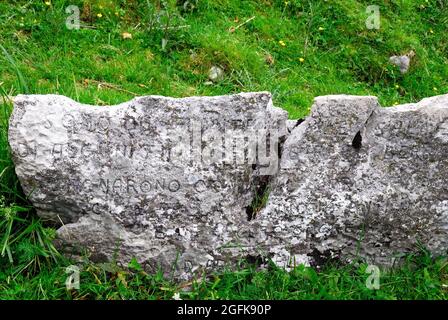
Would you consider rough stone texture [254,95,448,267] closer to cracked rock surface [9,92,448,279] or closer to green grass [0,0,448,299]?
cracked rock surface [9,92,448,279]

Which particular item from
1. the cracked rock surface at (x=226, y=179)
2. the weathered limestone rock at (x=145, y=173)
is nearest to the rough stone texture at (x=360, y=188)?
the cracked rock surface at (x=226, y=179)

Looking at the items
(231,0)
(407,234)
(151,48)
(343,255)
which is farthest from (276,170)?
(231,0)

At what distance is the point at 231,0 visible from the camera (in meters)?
8.38

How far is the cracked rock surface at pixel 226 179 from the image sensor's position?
3.86 metres

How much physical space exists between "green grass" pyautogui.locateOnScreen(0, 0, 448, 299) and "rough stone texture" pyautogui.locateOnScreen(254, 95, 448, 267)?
7.2 inches

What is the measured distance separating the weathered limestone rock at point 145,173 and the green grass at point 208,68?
0.19 m

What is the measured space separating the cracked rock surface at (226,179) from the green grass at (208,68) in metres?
0.18

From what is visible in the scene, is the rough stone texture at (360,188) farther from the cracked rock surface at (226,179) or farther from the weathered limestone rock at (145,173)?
the weathered limestone rock at (145,173)

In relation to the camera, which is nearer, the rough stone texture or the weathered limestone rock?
Result: the weathered limestone rock

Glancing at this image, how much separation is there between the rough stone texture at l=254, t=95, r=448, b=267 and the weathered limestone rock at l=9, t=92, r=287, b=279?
32 cm

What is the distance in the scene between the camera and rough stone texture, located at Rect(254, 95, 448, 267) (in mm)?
3949

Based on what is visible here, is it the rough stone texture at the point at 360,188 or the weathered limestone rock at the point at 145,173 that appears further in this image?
the rough stone texture at the point at 360,188

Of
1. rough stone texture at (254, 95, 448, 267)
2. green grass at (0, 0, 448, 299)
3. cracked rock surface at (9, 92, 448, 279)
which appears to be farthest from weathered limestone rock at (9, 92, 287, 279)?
rough stone texture at (254, 95, 448, 267)

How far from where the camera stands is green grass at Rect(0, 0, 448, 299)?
12.4 ft
